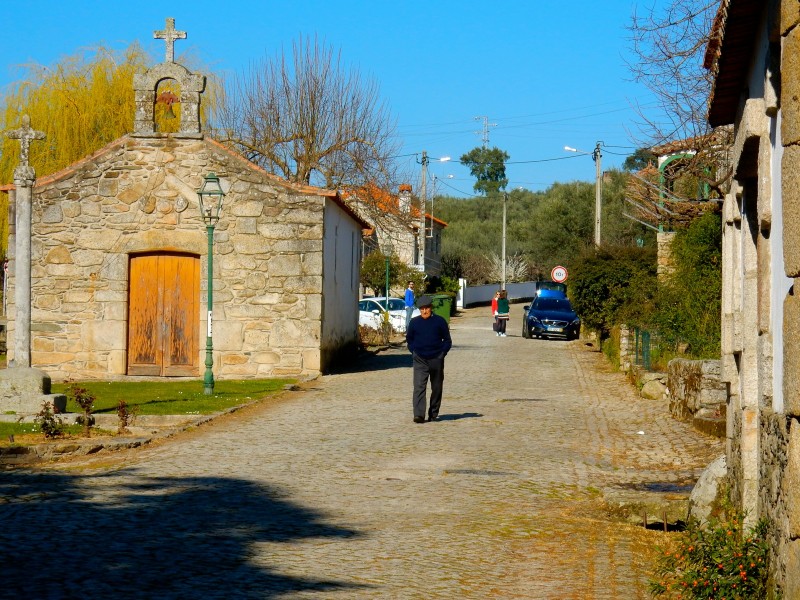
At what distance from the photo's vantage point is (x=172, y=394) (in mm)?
18406

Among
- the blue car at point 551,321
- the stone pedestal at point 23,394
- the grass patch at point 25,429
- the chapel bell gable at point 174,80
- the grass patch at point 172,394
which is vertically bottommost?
the grass patch at point 25,429

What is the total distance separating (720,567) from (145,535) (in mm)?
3958

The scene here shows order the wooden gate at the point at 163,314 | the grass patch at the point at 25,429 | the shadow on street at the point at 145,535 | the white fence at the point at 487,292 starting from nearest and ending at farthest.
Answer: the shadow on street at the point at 145,535
the grass patch at the point at 25,429
the wooden gate at the point at 163,314
the white fence at the point at 487,292

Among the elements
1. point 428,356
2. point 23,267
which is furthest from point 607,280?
point 23,267

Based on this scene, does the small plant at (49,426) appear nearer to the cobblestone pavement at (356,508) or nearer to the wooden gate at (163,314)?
the cobblestone pavement at (356,508)

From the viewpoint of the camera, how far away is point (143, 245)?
22.0 meters

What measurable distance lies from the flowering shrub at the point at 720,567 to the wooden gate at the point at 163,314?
16.2 meters

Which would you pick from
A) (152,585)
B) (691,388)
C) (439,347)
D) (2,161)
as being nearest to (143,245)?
(439,347)

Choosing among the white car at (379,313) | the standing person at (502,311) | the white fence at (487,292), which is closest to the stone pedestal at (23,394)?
the white car at (379,313)

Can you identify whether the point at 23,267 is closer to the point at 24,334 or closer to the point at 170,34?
the point at 24,334

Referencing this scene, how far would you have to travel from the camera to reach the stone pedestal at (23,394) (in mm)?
14617

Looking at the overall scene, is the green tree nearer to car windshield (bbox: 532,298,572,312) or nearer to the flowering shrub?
car windshield (bbox: 532,298,572,312)

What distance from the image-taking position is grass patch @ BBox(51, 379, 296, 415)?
1605cm

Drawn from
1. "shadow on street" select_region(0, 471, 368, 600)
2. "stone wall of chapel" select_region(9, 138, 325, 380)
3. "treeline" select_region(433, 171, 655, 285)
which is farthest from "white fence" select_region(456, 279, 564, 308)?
"shadow on street" select_region(0, 471, 368, 600)
